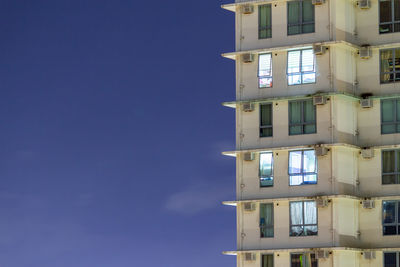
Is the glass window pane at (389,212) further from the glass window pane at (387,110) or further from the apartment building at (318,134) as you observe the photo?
the glass window pane at (387,110)

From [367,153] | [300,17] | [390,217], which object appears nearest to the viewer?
[390,217]

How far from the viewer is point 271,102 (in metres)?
64.4

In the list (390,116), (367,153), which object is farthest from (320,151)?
(390,116)

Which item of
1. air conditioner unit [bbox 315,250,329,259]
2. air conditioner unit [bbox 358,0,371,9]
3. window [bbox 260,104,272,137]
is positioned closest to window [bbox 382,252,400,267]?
air conditioner unit [bbox 315,250,329,259]

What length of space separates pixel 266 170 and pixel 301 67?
Answer: 4.56 m

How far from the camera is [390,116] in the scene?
6362 cm

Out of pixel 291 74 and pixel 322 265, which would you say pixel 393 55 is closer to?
pixel 291 74

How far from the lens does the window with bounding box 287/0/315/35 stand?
64.6m

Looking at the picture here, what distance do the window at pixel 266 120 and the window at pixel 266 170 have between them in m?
0.93

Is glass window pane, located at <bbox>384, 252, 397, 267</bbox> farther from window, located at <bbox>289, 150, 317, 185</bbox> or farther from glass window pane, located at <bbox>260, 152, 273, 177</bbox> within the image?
glass window pane, located at <bbox>260, 152, 273, 177</bbox>

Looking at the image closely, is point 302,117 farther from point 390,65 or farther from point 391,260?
point 391,260

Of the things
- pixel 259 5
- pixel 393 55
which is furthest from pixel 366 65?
pixel 259 5

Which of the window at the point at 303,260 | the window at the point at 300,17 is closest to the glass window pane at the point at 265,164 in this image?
the window at the point at 303,260

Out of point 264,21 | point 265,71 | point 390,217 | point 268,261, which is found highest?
point 264,21
